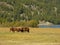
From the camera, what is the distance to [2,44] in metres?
23.2

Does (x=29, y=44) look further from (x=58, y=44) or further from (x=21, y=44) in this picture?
(x=58, y=44)

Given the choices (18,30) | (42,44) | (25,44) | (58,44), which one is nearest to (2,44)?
(25,44)

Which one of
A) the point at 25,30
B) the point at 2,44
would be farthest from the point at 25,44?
the point at 25,30

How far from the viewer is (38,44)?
78.5 ft

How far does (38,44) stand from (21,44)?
1735 millimetres

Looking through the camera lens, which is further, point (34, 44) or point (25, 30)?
point (25, 30)

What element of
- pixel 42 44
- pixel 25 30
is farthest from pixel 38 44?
pixel 25 30

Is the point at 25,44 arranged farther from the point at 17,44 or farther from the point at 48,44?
the point at 48,44

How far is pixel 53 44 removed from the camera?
Answer: 2397 centimetres

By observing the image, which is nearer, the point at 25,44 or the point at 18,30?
the point at 25,44

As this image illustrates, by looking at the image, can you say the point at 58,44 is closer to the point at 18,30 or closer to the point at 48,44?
the point at 48,44

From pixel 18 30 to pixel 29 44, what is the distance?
21.0 m

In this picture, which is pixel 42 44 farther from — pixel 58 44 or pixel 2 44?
pixel 2 44

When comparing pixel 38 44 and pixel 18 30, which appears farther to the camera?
pixel 18 30
